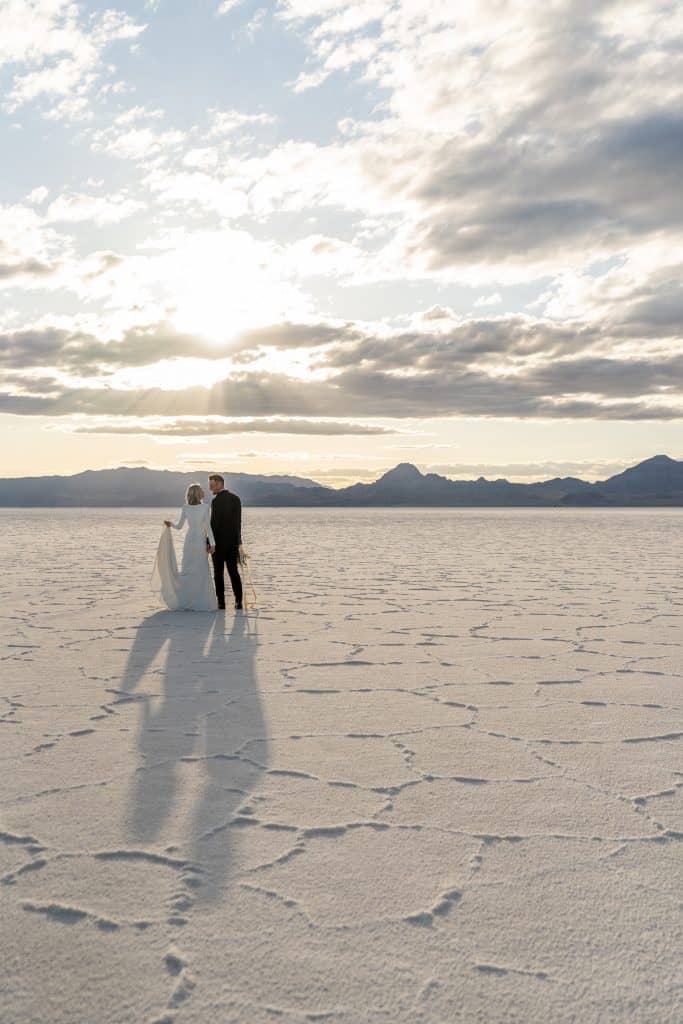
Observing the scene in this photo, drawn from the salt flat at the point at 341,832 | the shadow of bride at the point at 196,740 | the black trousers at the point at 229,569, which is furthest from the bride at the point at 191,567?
the salt flat at the point at 341,832

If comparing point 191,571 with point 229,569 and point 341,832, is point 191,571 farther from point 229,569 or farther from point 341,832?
point 341,832

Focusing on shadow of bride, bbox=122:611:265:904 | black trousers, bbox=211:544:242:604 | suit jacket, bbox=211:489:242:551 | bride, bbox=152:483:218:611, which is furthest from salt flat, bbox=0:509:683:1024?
suit jacket, bbox=211:489:242:551

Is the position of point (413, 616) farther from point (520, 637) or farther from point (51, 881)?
point (51, 881)

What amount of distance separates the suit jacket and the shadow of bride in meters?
2.02

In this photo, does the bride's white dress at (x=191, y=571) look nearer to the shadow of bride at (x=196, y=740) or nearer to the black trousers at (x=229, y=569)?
the black trousers at (x=229, y=569)

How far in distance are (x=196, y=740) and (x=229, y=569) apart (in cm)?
537

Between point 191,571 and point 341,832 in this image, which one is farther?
point 191,571

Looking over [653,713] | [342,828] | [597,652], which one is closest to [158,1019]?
[342,828]

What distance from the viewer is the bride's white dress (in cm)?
949

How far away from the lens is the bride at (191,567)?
31.1 ft

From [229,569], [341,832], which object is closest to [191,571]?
[229,569]

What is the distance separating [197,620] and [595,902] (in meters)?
6.74

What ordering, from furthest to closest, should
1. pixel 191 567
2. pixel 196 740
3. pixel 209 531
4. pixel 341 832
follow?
pixel 191 567
pixel 209 531
pixel 196 740
pixel 341 832

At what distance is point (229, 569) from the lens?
9625 millimetres
